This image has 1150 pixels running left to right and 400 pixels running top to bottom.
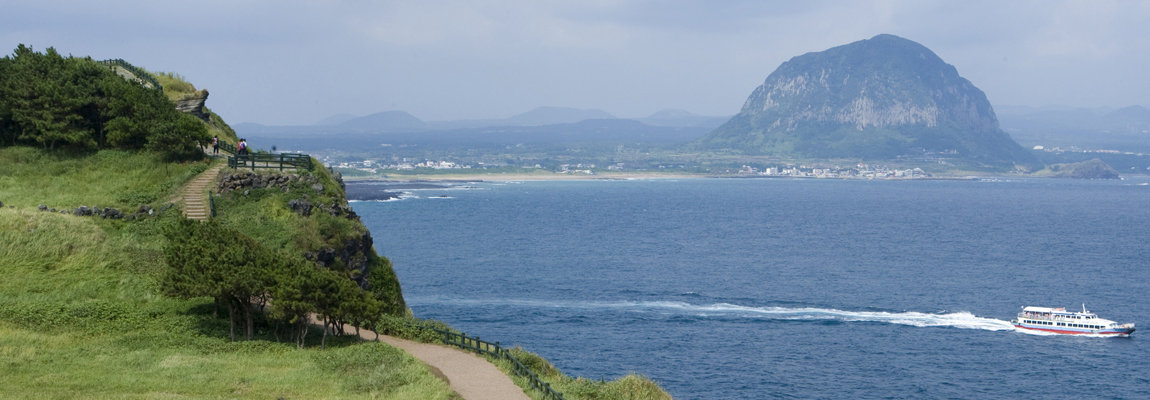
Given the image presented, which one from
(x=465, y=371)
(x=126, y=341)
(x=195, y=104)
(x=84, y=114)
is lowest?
(x=465, y=371)

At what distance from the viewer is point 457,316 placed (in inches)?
3063

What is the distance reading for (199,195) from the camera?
164ft

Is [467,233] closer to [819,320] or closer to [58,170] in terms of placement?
[819,320]

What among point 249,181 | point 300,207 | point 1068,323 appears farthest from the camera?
point 1068,323

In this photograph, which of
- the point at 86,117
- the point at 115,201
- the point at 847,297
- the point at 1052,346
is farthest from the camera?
the point at 847,297

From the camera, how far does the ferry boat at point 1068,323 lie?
74500 mm

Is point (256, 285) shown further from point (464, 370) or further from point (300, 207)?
point (300, 207)

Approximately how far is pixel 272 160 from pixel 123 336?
19835 mm

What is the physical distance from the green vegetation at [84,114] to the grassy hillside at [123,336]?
16.5ft

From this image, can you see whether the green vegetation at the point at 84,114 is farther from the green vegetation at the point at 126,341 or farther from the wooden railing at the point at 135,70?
the wooden railing at the point at 135,70

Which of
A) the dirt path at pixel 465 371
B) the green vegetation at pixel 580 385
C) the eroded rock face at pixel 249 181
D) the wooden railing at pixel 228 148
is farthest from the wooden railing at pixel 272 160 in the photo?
the green vegetation at pixel 580 385

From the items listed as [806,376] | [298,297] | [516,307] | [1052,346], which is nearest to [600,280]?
→ [516,307]

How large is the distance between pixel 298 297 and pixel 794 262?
90.6 m

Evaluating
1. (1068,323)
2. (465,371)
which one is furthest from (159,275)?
(1068,323)
